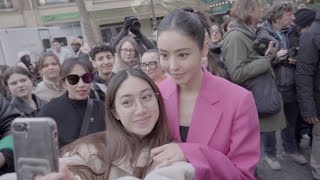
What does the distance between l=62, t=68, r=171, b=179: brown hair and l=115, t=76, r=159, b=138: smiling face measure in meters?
0.03

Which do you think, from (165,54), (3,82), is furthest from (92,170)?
(3,82)

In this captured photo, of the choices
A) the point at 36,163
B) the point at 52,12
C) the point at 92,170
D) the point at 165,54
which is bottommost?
the point at 92,170

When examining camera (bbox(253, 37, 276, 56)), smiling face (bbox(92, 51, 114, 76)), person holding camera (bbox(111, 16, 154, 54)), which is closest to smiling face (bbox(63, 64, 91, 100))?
smiling face (bbox(92, 51, 114, 76))

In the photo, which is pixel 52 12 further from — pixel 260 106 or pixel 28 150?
pixel 28 150

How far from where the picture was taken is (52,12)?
19.2 metres

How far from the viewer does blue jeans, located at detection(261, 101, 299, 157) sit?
4016mm

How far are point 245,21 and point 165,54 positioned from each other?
1.95 meters

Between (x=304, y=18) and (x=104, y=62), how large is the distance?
2.25 meters

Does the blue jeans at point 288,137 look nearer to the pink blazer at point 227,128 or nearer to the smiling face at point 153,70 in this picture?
the smiling face at point 153,70

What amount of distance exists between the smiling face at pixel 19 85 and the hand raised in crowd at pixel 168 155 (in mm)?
2427

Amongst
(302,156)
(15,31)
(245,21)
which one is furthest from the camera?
(15,31)

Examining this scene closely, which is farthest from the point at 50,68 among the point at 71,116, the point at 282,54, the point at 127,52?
the point at 282,54

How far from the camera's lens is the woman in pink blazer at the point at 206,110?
1.50 meters

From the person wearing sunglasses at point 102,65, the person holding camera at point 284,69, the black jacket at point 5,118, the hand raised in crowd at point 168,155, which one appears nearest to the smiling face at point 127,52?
the person wearing sunglasses at point 102,65
